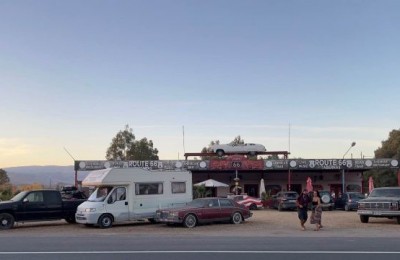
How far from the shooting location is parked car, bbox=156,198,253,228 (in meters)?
21.5

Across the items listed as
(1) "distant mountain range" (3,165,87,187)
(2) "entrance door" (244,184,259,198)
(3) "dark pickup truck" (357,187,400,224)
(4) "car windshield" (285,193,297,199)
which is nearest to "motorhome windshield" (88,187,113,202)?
(3) "dark pickup truck" (357,187,400,224)

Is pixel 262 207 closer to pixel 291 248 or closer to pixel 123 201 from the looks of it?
pixel 123 201

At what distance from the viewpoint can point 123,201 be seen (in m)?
22.5

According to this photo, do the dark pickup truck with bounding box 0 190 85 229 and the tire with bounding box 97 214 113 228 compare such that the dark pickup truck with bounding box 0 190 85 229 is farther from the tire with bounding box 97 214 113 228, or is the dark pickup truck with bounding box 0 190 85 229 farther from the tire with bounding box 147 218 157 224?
the tire with bounding box 147 218 157 224

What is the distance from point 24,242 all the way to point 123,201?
7.67m

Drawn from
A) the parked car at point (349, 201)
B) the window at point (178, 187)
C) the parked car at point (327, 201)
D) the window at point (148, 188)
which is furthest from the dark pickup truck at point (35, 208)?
the parked car at point (349, 201)

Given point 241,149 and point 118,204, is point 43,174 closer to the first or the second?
point 241,149

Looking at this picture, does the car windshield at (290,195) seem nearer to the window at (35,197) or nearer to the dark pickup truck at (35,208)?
the dark pickup truck at (35,208)

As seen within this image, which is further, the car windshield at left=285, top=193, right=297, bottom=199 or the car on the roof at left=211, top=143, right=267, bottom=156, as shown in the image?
the car on the roof at left=211, top=143, right=267, bottom=156

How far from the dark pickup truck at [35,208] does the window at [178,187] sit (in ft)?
14.4

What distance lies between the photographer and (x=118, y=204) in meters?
22.4

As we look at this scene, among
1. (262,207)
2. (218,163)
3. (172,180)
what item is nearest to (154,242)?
(172,180)

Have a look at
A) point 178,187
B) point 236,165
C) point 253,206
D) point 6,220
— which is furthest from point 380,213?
point 236,165

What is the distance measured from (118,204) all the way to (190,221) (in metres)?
3.23
